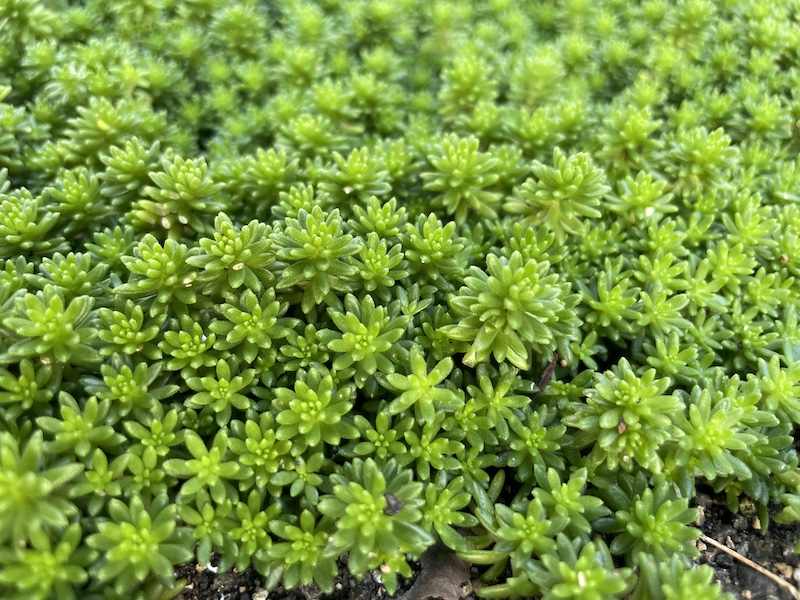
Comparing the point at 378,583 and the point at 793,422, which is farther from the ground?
the point at 793,422

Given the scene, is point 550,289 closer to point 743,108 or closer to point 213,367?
point 213,367

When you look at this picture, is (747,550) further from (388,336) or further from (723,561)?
(388,336)

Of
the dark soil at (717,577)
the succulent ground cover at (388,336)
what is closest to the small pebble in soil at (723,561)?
the dark soil at (717,577)

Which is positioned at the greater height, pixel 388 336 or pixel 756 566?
pixel 388 336

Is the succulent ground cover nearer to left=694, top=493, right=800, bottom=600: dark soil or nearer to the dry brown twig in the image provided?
left=694, top=493, right=800, bottom=600: dark soil

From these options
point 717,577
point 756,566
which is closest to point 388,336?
point 717,577

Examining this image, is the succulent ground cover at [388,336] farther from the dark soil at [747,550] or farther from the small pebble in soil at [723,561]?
the small pebble in soil at [723,561]

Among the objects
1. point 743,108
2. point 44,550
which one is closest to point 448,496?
point 44,550
